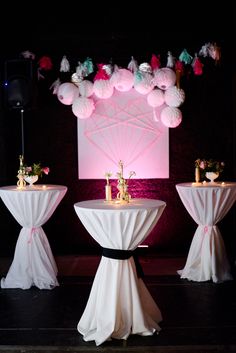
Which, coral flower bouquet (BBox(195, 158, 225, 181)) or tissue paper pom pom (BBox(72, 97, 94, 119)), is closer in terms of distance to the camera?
coral flower bouquet (BBox(195, 158, 225, 181))

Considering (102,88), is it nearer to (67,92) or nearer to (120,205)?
(67,92)

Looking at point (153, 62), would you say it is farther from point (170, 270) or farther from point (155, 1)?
point (170, 270)

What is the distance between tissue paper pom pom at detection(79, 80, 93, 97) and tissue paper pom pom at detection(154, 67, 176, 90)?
721 mm

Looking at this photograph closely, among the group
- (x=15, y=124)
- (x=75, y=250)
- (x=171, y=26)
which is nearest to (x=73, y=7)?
(x=171, y=26)

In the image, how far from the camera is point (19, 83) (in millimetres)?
4984

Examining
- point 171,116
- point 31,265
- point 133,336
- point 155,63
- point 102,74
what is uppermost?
point 155,63

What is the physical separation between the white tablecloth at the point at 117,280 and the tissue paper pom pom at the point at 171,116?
2.09 m

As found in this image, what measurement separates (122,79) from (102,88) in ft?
0.77

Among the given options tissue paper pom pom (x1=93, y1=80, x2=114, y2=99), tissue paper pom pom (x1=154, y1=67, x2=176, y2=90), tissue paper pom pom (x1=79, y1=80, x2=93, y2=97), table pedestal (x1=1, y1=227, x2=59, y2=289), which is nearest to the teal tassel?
tissue paper pom pom (x1=154, y1=67, x2=176, y2=90)

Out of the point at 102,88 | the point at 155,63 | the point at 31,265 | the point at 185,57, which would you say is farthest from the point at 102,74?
the point at 31,265

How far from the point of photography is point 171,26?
5.34 m

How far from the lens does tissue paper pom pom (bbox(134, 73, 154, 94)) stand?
504 centimetres

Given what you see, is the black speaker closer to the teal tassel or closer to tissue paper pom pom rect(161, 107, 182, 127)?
tissue paper pom pom rect(161, 107, 182, 127)

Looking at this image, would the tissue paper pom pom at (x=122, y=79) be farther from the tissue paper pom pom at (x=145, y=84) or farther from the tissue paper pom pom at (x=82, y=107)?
the tissue paper pom pom at (x=82, y=107)
